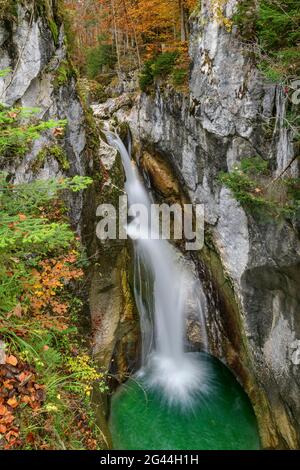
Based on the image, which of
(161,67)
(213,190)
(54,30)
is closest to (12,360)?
(213,190)

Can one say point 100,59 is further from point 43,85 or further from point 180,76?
point 43,85

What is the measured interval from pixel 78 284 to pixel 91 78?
18.8 metres

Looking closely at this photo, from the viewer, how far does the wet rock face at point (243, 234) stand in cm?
745

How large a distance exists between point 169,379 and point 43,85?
9.52 meters

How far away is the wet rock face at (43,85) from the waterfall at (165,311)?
3922 mm

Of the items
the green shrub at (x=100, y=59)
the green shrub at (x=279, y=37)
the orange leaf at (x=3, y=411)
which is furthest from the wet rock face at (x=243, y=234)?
the green shrub at (x=100, y=59)

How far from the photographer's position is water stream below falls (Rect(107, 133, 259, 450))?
865 centimetres

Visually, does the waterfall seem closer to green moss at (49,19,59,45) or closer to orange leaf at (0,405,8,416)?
green moss at (49,19,59,45)

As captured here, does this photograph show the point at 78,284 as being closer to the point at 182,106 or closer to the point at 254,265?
the point at 254,265

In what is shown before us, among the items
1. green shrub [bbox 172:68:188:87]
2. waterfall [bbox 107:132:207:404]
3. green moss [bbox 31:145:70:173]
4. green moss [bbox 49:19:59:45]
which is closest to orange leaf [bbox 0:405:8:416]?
green moss [bbox 31:145:70:173]

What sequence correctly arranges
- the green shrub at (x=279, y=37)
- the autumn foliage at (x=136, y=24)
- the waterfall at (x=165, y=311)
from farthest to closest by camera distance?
the autumn foliage at (x=136, y=24)
the waterfall at (x=165, y=311)
the green shrub at (x=279, y=37)

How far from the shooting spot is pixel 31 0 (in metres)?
7.14

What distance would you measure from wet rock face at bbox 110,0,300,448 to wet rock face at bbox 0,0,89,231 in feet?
12.4

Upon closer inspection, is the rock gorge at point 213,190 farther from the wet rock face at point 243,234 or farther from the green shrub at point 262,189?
the green shrub at point 262,189
